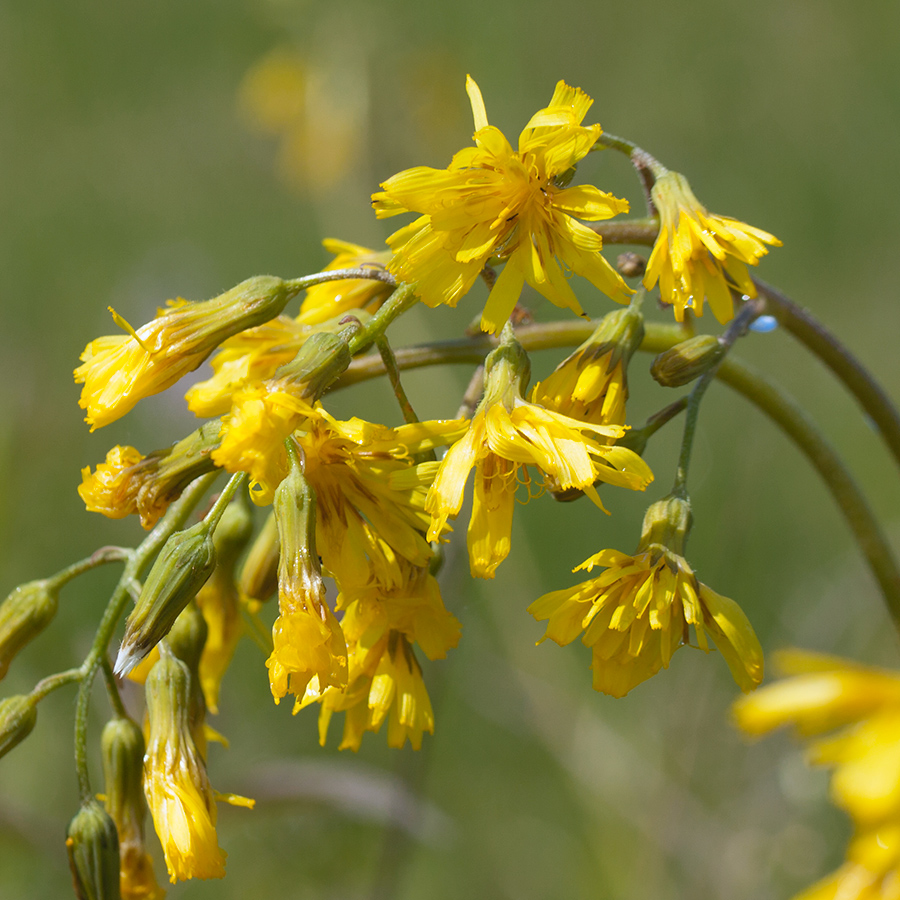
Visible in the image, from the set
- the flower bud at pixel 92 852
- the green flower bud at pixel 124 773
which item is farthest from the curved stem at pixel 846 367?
the flower bud at pixel 92 852

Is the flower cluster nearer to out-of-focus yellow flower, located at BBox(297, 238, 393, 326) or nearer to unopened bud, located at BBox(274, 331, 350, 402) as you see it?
unopened bud, located at BBox(274, 331, 350, 402)

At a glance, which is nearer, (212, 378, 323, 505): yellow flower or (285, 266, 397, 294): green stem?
(212, 378, 323, 505): yellow flower

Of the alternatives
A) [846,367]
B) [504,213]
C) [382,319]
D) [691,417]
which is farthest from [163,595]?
[846,367]

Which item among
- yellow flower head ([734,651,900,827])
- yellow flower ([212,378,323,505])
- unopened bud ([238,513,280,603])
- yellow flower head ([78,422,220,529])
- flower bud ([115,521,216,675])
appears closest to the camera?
yellow flower head ([734,651,900,827])

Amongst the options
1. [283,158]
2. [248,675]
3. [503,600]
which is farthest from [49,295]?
[503,600]

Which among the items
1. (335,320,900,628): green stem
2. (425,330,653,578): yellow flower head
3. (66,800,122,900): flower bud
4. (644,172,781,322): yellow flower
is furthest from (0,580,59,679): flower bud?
(644,172,781,322): yellow flower

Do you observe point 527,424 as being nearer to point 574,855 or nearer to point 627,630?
point 627,630

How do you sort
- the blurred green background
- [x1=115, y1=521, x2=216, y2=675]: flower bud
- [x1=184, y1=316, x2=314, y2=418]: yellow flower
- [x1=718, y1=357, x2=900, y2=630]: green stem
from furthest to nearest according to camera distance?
the blurred green background < [x1=718, y1=357, x2=900, y2=630]: green stem < [x1=184, y1=316, x2=314, y2=418]: yellow flower < [x1=115, y1=521, x2=216, y2=675]: flower bud
